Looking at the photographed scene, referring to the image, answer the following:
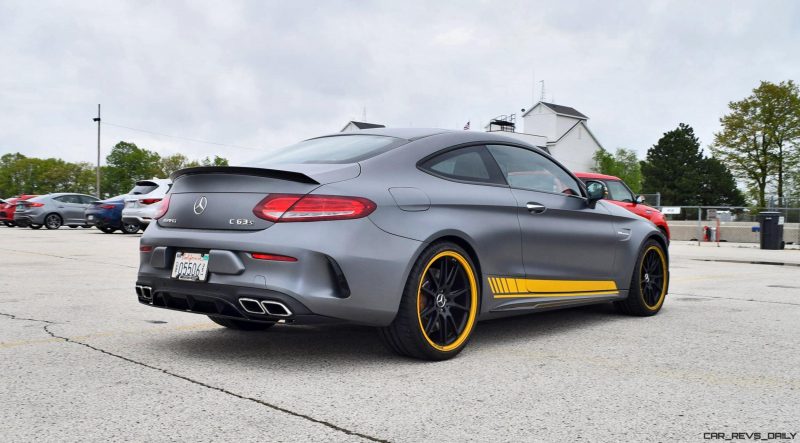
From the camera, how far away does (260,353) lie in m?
4.60

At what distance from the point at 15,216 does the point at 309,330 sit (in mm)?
26883

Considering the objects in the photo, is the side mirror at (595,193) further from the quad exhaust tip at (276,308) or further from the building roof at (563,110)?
the building roof at (563,110)

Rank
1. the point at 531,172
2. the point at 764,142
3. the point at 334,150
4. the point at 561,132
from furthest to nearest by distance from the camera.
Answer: the point at 561,132
the point at 764,142
the point at 531,172
the point at 334,150

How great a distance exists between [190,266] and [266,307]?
0.62 m

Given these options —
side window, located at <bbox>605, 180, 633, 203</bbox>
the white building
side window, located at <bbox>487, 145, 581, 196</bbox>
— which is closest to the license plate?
side window, located at <bbox>487, 145, 581, 196</bbox>

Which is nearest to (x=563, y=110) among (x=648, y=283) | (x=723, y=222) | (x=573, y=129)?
(x=573, y=129)

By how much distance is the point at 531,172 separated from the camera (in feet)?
18.1

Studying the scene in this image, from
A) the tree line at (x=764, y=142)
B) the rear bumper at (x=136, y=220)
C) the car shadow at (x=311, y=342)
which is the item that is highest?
the tree line at (x=764, y=142)

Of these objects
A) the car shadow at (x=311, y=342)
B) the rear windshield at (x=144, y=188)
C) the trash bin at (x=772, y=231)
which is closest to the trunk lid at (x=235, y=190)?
the car shadow at (x=311, y=342)

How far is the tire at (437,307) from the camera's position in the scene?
4225mm

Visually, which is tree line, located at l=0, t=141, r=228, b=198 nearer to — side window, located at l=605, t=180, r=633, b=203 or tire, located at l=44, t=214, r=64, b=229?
tire, located at l=44, t=214, r=64, b=229

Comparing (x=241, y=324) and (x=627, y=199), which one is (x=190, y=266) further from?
(x=627, y=199)

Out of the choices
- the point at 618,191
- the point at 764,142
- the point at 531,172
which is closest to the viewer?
the point at 531,172

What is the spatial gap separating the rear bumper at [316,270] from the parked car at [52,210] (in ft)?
88.8
